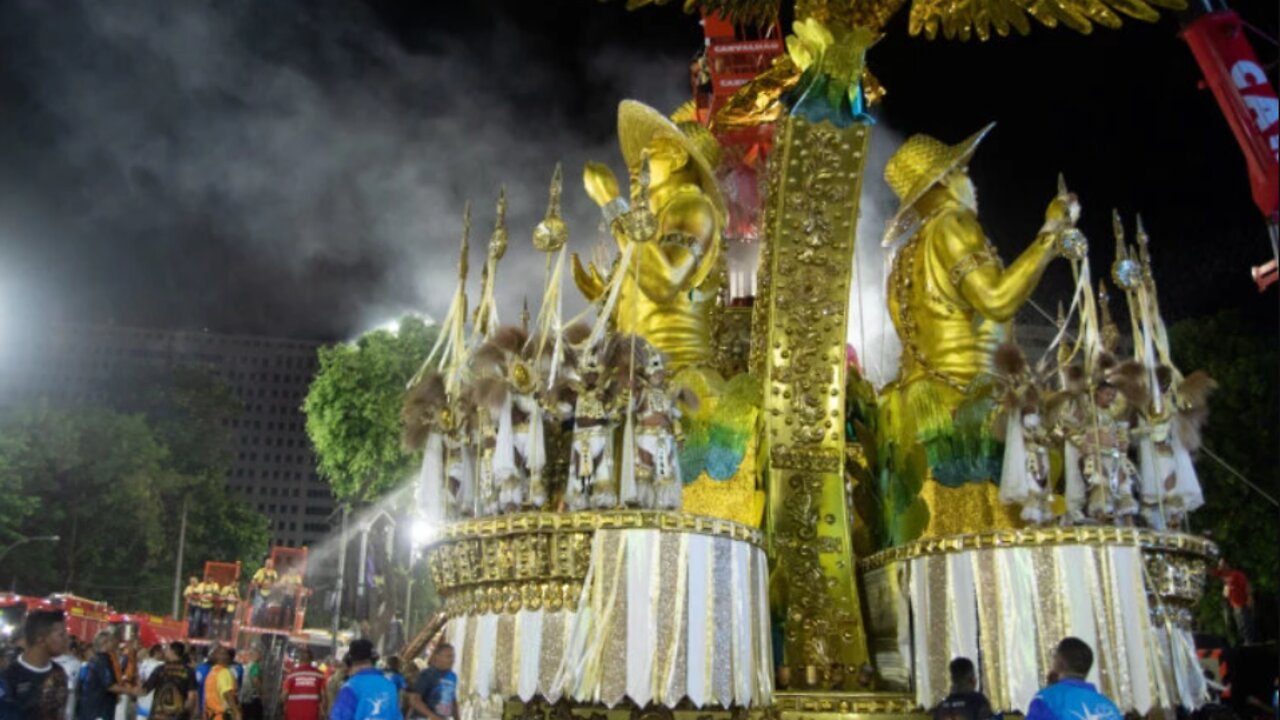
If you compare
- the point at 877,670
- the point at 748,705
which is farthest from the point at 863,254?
the point at 748,705

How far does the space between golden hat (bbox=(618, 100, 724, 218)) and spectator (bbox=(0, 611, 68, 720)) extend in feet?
16.2

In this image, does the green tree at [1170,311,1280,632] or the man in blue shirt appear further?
the green tree at [1170,311,1280,632]

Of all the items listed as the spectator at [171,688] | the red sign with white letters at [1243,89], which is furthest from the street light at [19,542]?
the red sign with white letters at [1243,89]

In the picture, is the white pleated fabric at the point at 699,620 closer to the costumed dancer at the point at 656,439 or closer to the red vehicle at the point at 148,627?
the costumed dancer at the point at 656,439

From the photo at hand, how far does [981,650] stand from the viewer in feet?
21.7

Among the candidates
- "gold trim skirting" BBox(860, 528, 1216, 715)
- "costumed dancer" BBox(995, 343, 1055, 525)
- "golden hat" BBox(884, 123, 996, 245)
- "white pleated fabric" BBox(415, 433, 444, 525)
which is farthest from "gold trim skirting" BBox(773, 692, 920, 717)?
"golden hat" BBox(884, 123, 996, 245)

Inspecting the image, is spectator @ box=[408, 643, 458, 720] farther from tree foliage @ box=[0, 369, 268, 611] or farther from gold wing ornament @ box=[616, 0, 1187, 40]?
tree foliage @ box=[0, 369, 268, 611]

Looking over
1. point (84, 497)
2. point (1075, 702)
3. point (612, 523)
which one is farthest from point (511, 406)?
point (84, 497)

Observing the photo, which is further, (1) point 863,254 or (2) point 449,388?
(1) point 863,254

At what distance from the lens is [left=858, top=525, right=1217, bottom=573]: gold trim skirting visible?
6.52 metres

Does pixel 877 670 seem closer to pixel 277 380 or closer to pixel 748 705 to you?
pixel 748 705

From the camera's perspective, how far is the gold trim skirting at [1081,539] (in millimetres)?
6516

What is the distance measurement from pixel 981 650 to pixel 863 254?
5.83 m

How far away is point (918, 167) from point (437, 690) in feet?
17.0
